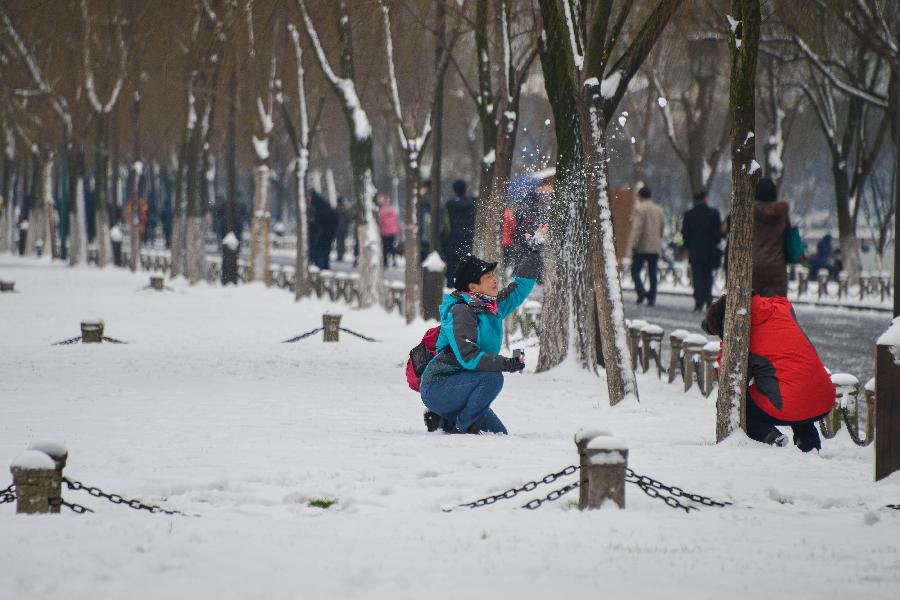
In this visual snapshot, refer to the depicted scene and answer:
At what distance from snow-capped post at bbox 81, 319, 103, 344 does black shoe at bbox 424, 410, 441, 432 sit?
8061 millimetres

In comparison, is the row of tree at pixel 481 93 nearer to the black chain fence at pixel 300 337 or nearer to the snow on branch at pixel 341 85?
the snow on branch at pixel 341 85

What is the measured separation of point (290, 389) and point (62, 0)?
21.2 metres

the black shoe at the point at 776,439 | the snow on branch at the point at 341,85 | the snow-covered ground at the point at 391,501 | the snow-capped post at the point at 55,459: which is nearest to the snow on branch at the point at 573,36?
the snow-covered ground at the point at 391,501

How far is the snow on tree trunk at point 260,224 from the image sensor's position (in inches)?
1083

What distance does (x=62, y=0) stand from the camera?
30328mm

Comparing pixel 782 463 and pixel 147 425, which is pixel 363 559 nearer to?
pixel 782 463

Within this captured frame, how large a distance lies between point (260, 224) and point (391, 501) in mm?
21713

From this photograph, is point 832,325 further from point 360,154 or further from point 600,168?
point 600,168

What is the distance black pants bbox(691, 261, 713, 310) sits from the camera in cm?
2147

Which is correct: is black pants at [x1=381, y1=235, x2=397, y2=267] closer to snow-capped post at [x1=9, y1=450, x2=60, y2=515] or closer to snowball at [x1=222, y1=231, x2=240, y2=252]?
snowball at [x1=222, y1=231, x2=240, y2=252]

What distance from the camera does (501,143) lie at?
1535cm

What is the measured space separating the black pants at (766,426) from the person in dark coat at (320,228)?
69.2 ft

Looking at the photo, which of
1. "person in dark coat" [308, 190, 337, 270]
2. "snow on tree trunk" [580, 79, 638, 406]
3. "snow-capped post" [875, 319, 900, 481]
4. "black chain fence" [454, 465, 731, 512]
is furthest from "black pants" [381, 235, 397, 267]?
"black chain fence" [454, 465, 731, 512]

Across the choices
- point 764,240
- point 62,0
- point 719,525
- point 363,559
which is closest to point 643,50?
point 764,240
